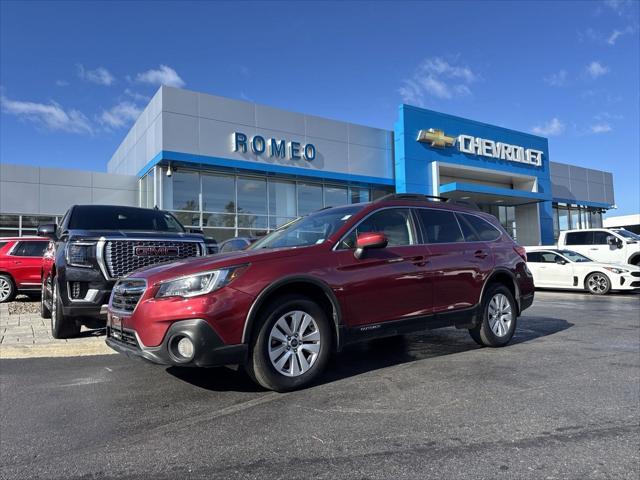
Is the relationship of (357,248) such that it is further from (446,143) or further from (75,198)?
(446,143)

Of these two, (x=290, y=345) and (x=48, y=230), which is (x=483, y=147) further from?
(x=290, y=345)

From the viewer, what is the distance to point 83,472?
9.45 feet

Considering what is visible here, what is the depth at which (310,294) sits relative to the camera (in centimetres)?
454

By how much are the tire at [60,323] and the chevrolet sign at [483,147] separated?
20952mm

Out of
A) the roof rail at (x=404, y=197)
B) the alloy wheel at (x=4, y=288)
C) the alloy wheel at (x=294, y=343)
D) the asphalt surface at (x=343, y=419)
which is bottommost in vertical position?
the asphalt surface at (x=343, y=419)

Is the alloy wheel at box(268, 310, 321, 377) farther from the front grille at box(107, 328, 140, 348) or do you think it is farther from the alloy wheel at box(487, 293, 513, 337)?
the alloy wheel at box(487, 293, 513, 337)

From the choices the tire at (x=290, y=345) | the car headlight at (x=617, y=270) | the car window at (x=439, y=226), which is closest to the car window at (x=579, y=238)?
the car headlight at (x=617, y=270)

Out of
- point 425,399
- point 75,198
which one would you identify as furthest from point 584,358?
point 75,198

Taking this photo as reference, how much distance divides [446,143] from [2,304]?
2094 cm

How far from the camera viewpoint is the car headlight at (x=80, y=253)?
6.20 metres

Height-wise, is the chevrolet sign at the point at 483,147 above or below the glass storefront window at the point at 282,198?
above

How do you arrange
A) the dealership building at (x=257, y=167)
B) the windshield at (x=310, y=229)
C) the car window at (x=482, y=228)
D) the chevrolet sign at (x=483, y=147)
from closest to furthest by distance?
1. the windshield at (x=310, y=229)
2. the car window at (x=482, y=228)
3. the dealership building at (x=257, y=167)
4. the chevrolet sign at (x=483, y=147)

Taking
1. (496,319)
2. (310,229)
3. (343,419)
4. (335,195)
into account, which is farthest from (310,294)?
(335,195)

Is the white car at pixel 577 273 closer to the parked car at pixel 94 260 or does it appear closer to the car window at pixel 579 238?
the car window at pixel 579 238
